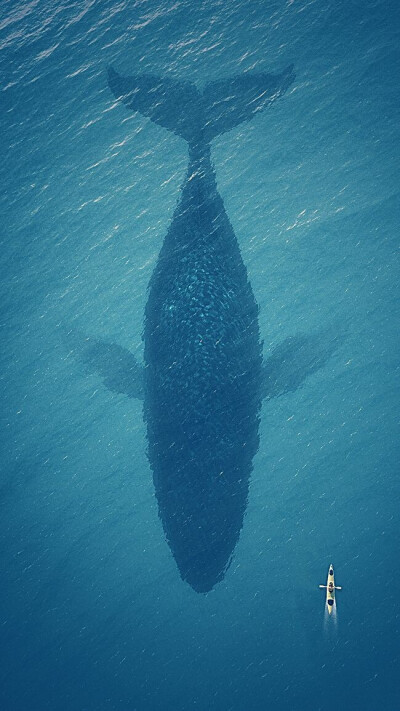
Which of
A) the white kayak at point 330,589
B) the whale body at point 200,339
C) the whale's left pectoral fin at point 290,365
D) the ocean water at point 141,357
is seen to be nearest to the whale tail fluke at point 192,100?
the whale body at point 200,339

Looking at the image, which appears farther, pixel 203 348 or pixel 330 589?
pixel 330 589

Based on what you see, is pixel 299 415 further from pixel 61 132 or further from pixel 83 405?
pixel 61 132

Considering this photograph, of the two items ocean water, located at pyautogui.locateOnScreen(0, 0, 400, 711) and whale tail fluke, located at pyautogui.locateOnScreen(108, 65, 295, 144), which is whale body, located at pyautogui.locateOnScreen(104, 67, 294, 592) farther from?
ocean water, located at pyautogui.locateOnScreen(0, 0, 400, 711)

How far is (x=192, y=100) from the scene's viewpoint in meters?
5.21

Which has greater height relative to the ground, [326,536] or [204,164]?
[204,164]

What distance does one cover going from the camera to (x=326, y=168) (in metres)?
6.70

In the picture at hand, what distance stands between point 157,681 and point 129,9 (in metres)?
13.5

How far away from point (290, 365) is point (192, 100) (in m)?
4.28

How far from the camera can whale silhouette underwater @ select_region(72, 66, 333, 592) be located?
5.01 metres

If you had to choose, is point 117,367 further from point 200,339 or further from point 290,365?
point 290,365

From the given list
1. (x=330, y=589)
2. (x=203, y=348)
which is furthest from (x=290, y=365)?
(x=330, y=589)

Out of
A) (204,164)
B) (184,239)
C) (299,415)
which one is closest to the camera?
(184,239)

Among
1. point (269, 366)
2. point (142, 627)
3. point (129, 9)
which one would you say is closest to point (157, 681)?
point (142, 627)

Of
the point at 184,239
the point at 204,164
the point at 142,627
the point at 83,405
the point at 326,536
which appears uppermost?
the point at 204,164
